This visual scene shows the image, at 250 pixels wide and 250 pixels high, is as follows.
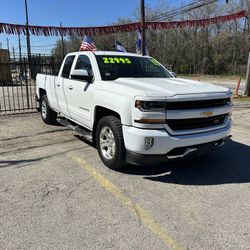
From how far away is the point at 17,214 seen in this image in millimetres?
3422

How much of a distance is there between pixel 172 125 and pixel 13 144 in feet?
12.3

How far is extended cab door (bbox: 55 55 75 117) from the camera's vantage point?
6320 mm

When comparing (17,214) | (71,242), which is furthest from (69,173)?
(71,242)

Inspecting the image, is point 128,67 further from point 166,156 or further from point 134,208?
point 134,208

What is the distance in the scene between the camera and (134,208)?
3.59 m

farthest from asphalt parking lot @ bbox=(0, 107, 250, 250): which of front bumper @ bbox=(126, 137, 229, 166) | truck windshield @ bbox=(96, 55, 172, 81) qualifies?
truck windshield @ bbox=(96, 55, 172, 81)

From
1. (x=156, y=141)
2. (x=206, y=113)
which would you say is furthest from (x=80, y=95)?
(x=206, y=113)

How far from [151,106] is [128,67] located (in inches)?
76.9

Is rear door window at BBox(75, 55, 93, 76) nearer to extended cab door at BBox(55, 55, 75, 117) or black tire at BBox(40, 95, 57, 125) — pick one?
extended cab door at BBox(55, 55, 75, 117)

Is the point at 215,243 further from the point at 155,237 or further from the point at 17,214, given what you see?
the point at 17,214

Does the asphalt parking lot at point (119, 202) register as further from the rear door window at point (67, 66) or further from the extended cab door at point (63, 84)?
the rear door window at point (67, 66)

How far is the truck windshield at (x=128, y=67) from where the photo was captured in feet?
17.4

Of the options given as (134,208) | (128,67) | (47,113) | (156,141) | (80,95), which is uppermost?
(128,67)

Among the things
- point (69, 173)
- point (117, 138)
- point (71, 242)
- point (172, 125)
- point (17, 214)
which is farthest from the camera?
point (69, 173)
